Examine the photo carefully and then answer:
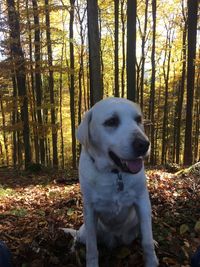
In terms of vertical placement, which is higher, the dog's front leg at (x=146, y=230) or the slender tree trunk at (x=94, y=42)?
the slender tree trunk at (x=94, y=42)

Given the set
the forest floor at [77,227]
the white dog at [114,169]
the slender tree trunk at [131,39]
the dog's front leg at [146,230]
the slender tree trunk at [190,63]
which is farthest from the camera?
the slender tree trunk at [190,63]

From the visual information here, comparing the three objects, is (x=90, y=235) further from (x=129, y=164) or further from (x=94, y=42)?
(x=94, y=42)

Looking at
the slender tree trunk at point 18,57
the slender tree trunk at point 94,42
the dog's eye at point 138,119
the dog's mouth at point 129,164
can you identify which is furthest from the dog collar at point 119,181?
the slender tree trunk at point 18,57

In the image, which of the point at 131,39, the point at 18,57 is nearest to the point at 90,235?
the point at 131,39

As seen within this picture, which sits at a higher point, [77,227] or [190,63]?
[190,63]

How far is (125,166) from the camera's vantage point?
3229 millimetres

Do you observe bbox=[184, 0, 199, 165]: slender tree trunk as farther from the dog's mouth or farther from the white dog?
the dog's mouth

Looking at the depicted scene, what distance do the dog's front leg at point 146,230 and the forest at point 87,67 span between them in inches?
42.7

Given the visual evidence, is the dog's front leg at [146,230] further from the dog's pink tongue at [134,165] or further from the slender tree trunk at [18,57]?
the slender tree trunk at [18,57]

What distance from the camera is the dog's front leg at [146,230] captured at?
3508 millimetres

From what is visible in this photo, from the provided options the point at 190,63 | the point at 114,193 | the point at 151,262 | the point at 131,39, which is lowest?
the point at 151,262

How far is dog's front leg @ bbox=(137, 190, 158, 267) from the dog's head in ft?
1.45

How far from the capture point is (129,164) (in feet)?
10.5

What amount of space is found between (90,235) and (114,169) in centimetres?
74
